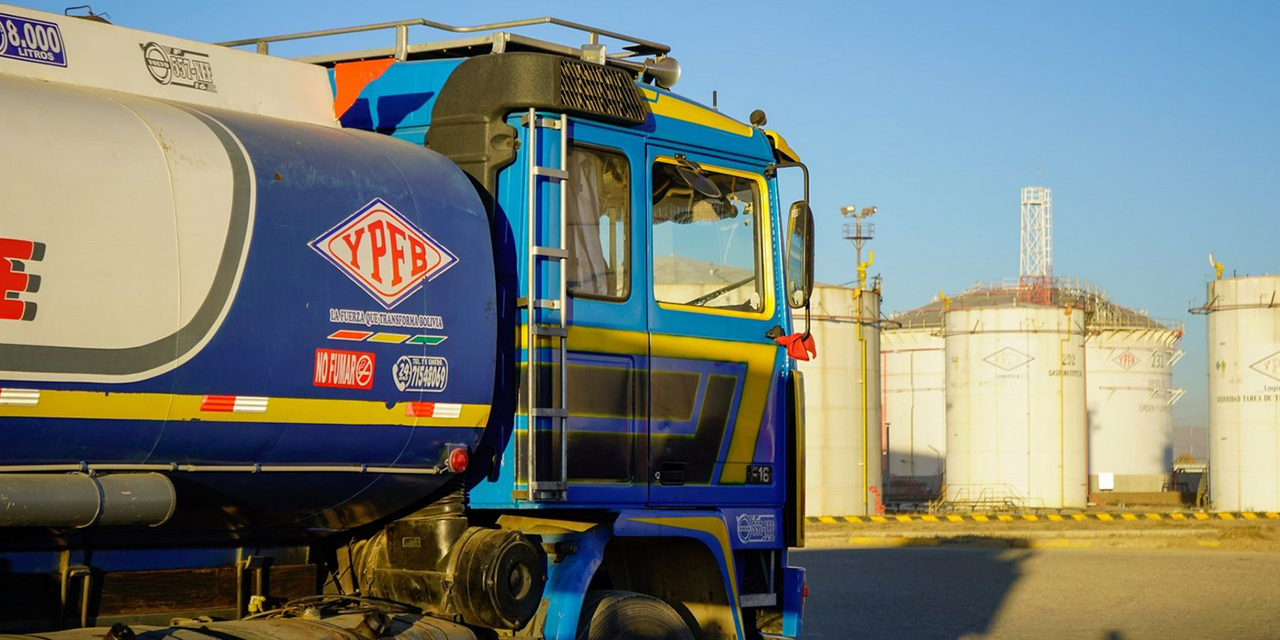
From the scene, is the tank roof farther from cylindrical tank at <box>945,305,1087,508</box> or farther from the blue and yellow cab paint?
the blue and yellow cab paint

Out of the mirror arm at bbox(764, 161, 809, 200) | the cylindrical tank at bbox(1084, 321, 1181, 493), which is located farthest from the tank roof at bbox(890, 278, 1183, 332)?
the mirror arm at bbox(764, 161, 809, 200)

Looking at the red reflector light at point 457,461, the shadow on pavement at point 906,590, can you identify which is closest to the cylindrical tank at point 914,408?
the shadow on pavement at point 906,590

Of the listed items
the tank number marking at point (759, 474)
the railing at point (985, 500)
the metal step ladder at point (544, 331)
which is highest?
the metal step ladder at point (544, 331)

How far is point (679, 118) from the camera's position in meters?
8.33

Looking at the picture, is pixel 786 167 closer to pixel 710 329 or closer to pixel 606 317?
pixel 710 329

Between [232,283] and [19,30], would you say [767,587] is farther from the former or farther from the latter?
[19,30]

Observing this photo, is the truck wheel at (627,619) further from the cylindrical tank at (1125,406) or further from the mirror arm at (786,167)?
the cylindrical tank at (1125,406)

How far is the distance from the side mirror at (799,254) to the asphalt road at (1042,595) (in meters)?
6.97

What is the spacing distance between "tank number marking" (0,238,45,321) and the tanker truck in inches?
0.4

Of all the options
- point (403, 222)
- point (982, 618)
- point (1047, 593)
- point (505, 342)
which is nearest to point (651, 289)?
point (505, 342)

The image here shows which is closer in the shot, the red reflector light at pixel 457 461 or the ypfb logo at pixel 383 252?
the ypfb logo at pixel 383 252

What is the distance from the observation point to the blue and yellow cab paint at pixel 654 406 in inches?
287

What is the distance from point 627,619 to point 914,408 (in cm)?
6514

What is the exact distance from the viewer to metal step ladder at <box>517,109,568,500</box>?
7.04m
